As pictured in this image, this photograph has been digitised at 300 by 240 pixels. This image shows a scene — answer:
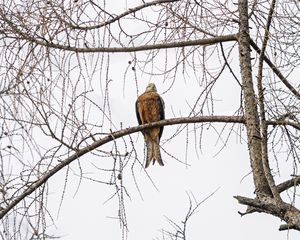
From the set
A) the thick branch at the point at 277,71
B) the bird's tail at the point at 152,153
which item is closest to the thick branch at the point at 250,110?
the thick branch at the point at 277,71

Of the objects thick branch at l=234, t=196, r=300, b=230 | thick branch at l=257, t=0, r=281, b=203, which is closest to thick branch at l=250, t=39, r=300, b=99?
thick branch at l=257, t=0, r=281, b=203

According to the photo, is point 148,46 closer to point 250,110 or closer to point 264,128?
point 250,110

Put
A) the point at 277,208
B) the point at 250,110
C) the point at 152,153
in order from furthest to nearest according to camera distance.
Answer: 1. the point at 152,153
2. the point at 250,110
3. the point at 277,208

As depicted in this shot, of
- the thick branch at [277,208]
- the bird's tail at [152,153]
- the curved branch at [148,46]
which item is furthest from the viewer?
the bird's tail at [152,153]

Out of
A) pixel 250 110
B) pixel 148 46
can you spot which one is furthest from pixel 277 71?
pixel 148 46

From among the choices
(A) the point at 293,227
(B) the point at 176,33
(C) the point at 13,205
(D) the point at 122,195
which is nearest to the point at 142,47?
(B) the point at 176,33

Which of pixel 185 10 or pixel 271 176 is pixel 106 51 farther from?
pixel 271 176

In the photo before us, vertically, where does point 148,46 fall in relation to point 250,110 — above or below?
above

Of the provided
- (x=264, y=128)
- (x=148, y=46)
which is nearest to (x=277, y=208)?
(x=264, y=128)

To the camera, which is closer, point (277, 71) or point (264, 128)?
point (264, 128)

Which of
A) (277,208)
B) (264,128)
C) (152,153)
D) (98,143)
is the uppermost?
(152,153)

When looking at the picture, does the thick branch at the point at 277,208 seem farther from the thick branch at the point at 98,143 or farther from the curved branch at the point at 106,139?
the thick branch at the point at 98,143

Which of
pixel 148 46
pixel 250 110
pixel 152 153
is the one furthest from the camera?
pixel 152 153

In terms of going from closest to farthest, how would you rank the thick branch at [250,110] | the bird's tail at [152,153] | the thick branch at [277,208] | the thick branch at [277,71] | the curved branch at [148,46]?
the thick branch at [277,208] < the thick branch at [250,110] < the curved branch at [148,46] < the thick branch at [277,71] < the bird's tail at [152,153]
